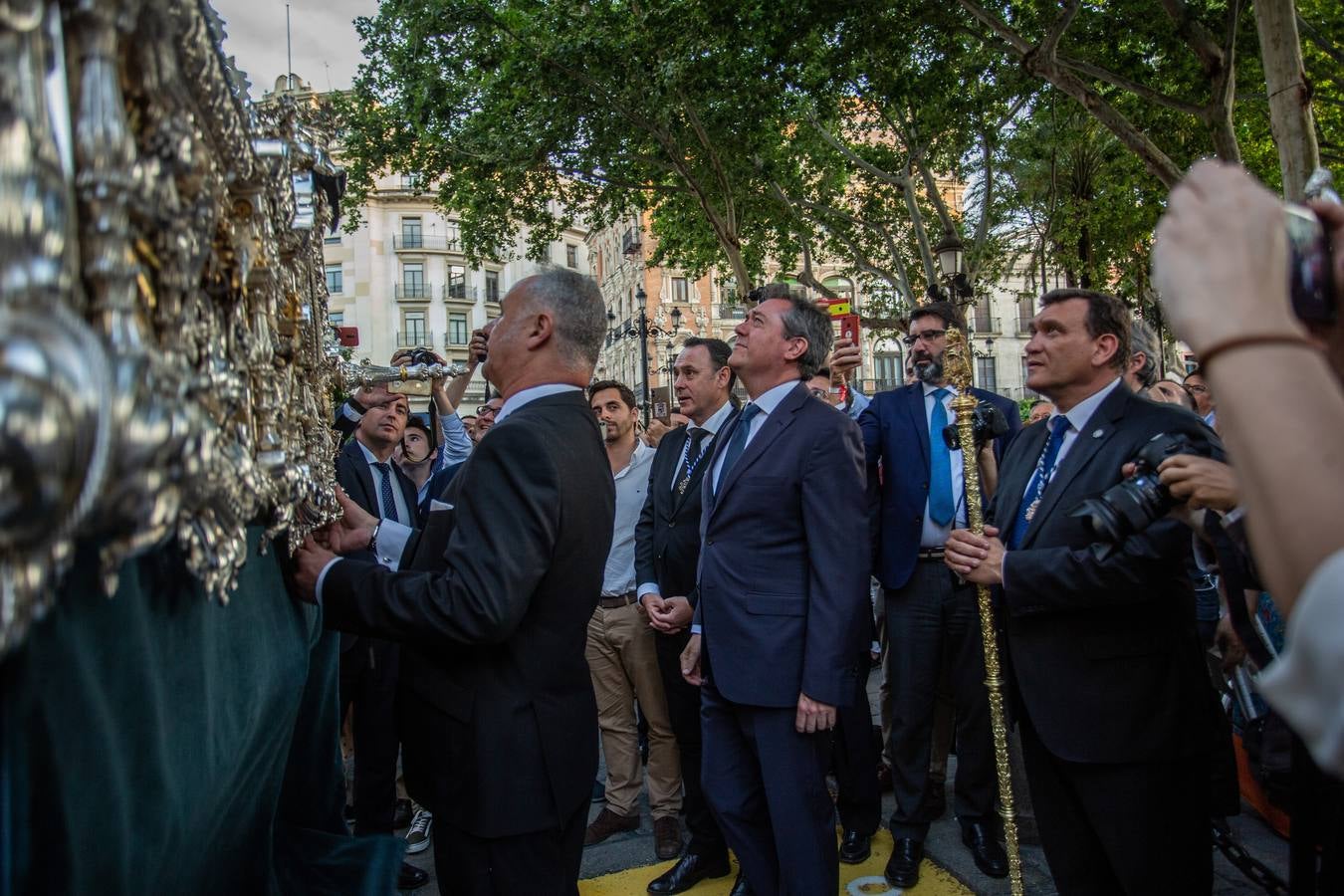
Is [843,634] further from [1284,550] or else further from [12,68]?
[12,68]

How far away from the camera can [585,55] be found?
41.9ft

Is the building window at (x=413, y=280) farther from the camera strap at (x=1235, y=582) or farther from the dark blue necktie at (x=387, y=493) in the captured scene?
the camera strap at (x=1235, y=582)

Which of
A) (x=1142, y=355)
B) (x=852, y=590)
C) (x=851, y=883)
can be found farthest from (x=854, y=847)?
(x=1142, y=355)

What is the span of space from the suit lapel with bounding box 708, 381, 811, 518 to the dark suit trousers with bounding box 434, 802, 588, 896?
56.1 inches

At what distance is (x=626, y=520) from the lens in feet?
16.1

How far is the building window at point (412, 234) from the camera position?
52.1m

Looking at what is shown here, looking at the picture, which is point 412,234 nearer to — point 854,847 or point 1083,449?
point 854,847

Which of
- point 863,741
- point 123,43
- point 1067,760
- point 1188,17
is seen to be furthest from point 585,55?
point 123,43

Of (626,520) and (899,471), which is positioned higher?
(899,471)

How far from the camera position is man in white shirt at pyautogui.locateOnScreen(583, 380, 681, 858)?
4.29 m

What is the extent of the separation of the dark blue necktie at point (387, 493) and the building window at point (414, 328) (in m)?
48.6

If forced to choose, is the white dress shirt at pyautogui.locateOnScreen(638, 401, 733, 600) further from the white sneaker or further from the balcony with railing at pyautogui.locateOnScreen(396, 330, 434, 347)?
the balcony with railing at pyautogui.locateOnScreen(396, 330, 434, 347)

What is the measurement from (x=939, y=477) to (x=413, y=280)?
2025 inches

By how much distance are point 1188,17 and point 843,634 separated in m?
8.25
